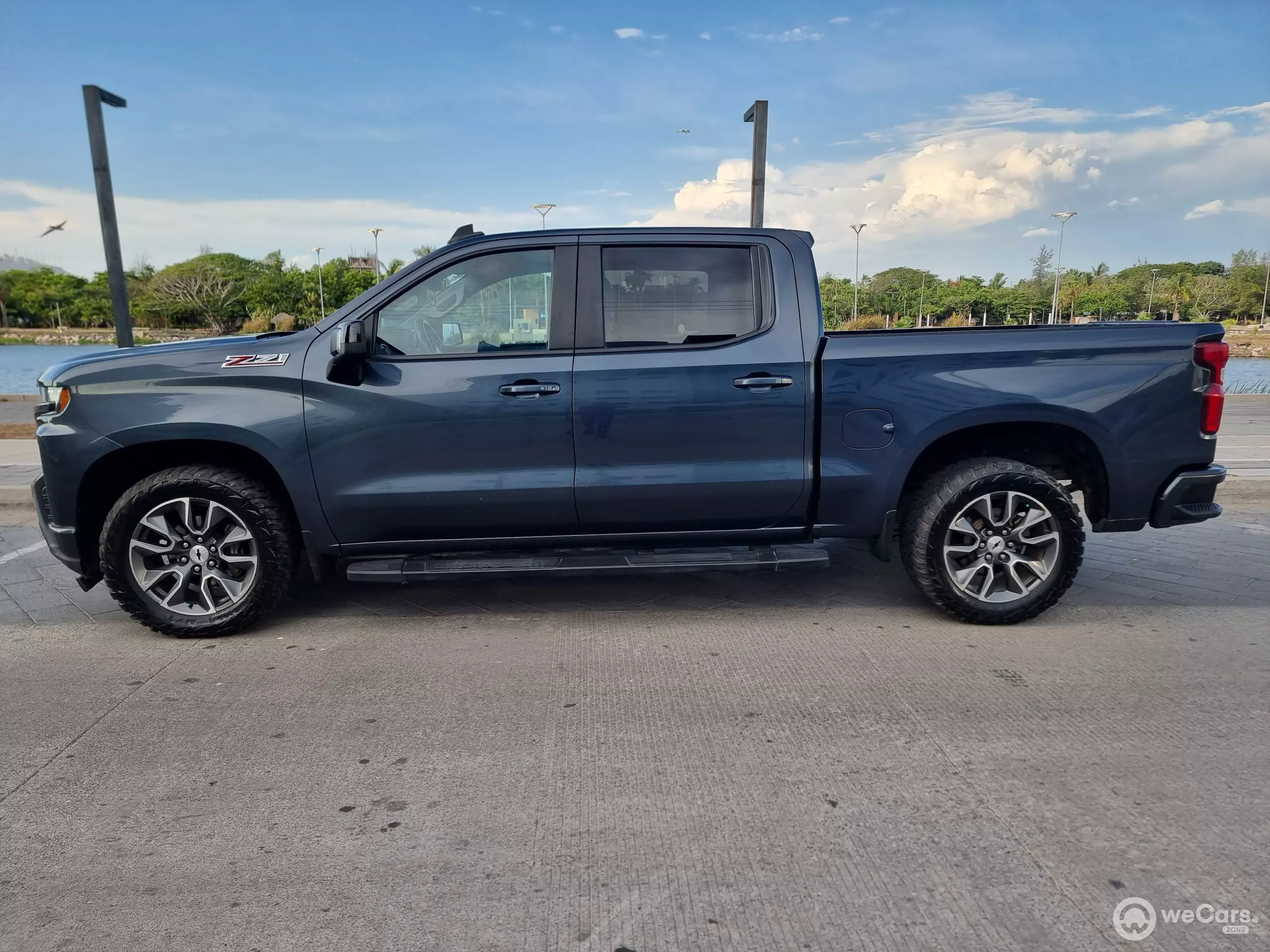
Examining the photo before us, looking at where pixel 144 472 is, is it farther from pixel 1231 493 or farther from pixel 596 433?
pixel 1231 493

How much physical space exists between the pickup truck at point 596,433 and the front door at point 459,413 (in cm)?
1

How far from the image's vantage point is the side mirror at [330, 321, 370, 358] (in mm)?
3877

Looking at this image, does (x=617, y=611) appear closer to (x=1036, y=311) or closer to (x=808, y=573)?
(x=808, y=573)

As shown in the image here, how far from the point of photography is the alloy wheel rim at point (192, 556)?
4.14 meters

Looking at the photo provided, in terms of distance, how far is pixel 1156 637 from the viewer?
4.18 meters

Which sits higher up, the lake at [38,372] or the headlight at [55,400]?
the headlight at [55,400]

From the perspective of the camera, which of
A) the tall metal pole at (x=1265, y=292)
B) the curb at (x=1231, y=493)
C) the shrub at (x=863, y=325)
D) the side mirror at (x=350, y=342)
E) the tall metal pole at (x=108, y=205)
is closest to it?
the side mirror at (x=350, y=342)

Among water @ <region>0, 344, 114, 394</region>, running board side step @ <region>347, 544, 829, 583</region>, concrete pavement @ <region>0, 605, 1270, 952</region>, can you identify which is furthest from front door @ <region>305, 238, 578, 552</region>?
water @ <region>0, 344, 114, 394</region>

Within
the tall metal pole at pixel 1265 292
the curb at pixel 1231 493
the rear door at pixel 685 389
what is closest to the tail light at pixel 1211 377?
the rear door at pixel 685 389

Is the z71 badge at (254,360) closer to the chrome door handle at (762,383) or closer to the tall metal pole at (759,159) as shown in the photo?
the chrome door handle at (762,383)

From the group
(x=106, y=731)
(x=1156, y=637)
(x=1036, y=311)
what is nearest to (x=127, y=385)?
(x=106, y=731)

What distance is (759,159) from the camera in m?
10.4

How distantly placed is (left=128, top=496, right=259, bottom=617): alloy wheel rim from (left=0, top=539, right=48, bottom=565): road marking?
84.7 inches

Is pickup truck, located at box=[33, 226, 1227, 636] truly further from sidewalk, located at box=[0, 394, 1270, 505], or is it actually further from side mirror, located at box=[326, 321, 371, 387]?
sidewalk, located at box=[0, 394, 1270, 505]
